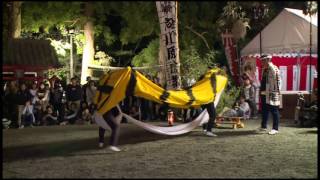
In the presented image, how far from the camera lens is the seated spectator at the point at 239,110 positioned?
41.4 feet

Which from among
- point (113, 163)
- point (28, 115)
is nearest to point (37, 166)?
point (113, 163)

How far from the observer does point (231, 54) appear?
18.0 m

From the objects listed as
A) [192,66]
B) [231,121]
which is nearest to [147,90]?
[231,121]

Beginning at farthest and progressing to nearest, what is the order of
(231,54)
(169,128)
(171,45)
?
(231,54)
(169,128)
(171,45)

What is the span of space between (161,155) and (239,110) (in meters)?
5.77

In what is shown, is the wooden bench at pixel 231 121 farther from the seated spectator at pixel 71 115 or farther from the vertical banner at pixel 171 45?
the seated spectator at pixel 71 115

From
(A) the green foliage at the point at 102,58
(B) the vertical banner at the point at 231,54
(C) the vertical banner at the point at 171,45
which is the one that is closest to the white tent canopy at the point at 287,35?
(B) the vertical banner at the point at 231,54

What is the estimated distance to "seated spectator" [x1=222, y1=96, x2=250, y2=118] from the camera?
41.4 feet

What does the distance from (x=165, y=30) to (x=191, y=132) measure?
9.03 feet

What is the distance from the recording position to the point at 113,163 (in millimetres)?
7289

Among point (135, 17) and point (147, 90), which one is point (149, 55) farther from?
point (135, 17)

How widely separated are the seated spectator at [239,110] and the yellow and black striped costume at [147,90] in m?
2.26

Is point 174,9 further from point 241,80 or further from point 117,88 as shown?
point 241,80

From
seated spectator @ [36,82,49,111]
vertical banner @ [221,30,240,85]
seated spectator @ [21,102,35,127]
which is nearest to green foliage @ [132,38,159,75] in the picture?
vertical banner @ [221,30,240,85]
